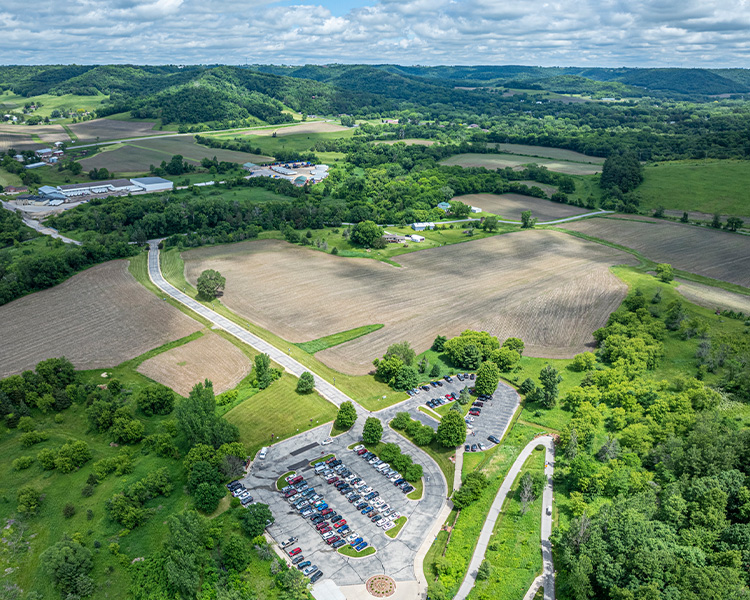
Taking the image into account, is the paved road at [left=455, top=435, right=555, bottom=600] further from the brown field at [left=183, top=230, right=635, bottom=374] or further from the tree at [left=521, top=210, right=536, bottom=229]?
the tree at [left=521, top=210, right=536, bottom=229]

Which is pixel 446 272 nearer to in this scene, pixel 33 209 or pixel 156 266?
pixel 156 266

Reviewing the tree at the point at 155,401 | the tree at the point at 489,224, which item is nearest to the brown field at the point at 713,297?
the tree at the point at 489,224

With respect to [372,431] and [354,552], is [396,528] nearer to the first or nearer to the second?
[354,552]

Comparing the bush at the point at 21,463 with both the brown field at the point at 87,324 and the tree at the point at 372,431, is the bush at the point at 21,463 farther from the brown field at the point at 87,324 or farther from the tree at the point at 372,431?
the tree at the point at 372,431

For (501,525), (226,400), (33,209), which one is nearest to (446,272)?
(226,400)

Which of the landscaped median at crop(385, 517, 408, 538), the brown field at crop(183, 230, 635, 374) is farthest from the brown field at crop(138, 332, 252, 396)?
the landscaped median at crop(385, 517, 408, 538)

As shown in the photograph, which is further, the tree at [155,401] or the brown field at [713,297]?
the brown field at [713,297]
